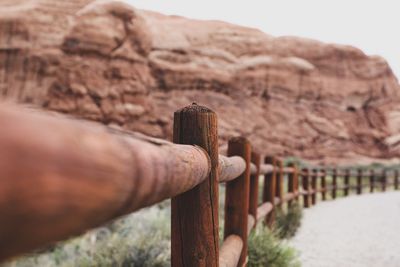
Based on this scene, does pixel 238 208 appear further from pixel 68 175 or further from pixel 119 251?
pixel 68 175

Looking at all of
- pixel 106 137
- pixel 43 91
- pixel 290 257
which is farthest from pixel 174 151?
pixel 43 91

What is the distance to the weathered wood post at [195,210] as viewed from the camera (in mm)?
1938

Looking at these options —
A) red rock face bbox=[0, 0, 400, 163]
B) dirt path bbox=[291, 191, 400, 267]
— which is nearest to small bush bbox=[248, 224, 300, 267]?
dirt path bbox=[291, 191, 400, 267]

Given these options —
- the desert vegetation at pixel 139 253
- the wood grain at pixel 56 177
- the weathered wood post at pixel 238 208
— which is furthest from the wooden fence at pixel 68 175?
the desert vegetation at pixel 139 253

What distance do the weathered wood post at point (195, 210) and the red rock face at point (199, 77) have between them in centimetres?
2848

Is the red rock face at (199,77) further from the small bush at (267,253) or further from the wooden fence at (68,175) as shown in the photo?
the wooden fence at (68,175)

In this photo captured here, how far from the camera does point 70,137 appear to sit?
1.88 feet

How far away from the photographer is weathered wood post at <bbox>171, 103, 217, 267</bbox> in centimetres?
194

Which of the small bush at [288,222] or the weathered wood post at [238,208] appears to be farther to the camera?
the small bush at [288,222]

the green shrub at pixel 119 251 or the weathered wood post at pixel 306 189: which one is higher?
the green shrub at pixel 119 251

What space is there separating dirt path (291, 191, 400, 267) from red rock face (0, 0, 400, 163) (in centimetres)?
2273

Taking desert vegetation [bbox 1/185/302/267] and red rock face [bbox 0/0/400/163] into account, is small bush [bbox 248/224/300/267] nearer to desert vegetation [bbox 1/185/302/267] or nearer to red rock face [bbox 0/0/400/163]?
desert vegetation [bbox 1/185/302/267]

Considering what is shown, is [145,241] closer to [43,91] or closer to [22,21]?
[43,91]

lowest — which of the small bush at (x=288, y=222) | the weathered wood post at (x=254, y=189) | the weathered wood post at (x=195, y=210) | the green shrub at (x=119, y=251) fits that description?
the small bush at (x=288, y=222)
